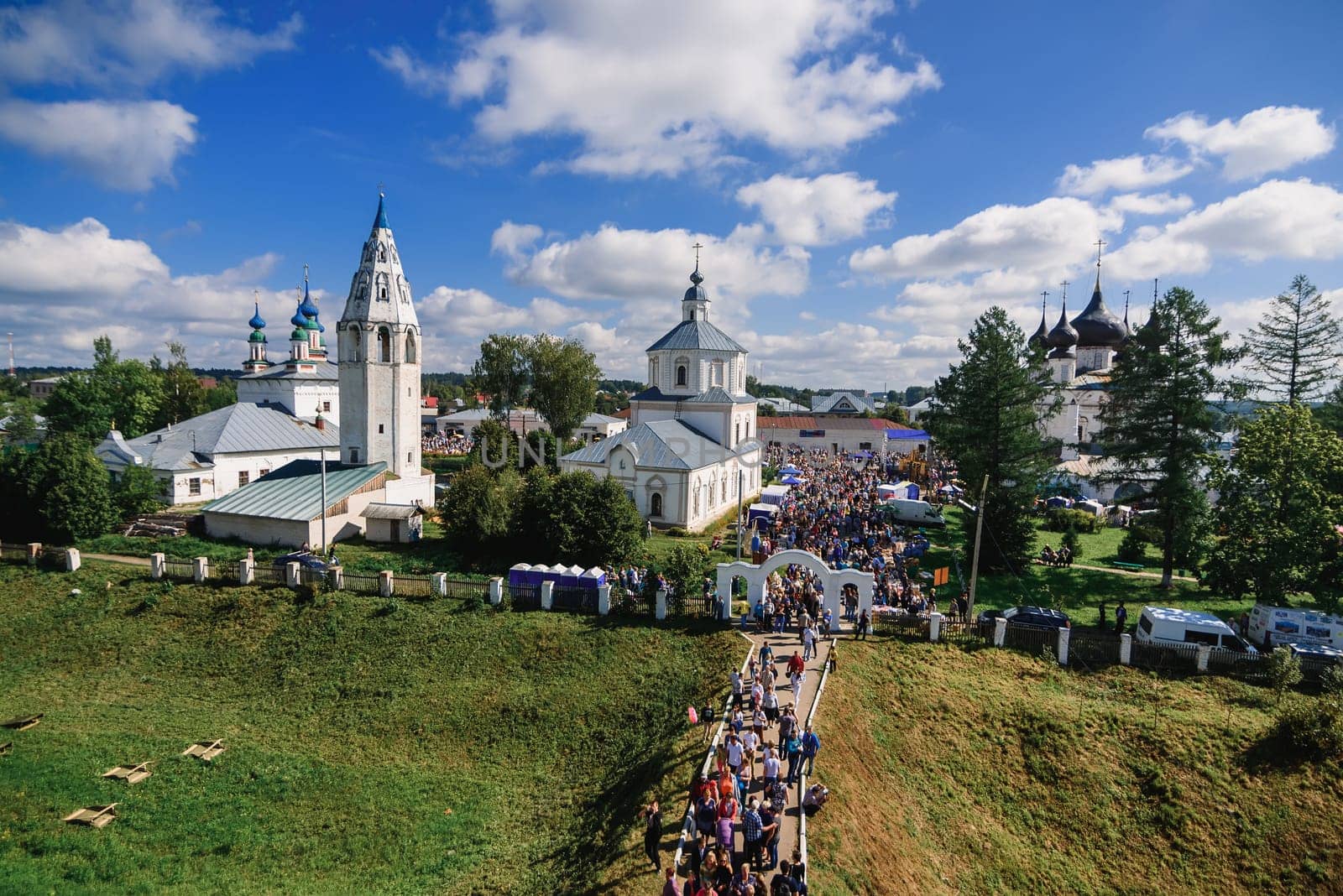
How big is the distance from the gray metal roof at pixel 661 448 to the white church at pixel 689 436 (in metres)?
0.05

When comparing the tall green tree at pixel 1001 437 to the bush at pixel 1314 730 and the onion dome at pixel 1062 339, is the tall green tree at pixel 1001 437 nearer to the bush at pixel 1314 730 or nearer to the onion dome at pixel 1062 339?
the bush at pixel 1314 730

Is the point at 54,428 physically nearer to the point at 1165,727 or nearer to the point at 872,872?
the point at 872,872

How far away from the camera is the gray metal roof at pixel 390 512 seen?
27.7 metres

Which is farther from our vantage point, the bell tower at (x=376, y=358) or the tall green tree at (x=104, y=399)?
the tall green tree at (x=104, y=399)

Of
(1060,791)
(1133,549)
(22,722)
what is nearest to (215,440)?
(22,722)

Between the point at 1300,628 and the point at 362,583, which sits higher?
the point at 362,583

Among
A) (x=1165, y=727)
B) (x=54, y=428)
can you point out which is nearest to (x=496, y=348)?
(x=54, y=428)

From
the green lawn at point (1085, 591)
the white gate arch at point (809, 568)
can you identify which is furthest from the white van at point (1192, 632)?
the white gate arch at point (809, 568)

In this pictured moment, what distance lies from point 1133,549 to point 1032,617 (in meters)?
13.2

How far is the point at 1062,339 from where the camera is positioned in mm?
61219

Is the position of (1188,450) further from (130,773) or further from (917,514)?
(130,773)

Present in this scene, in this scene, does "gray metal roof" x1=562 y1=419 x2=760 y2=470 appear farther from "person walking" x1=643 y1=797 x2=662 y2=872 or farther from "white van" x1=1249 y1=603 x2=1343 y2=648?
"person walking" x1=643 y1=797 x2=662 y2=872

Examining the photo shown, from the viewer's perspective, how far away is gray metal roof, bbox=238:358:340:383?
48625mm

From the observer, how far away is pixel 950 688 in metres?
15.5
